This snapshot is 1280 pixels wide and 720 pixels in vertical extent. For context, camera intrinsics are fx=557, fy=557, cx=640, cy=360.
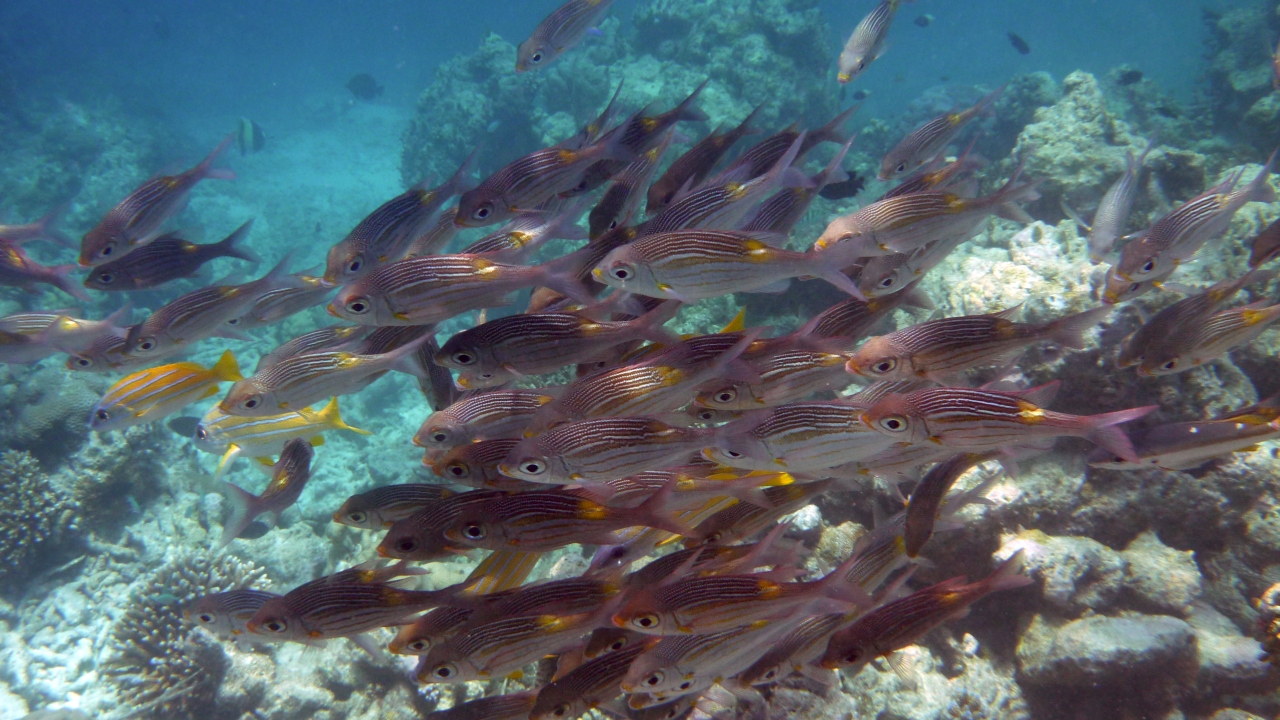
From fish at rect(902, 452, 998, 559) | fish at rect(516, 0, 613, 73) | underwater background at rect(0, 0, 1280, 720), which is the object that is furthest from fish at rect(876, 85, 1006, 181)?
fish at rect(516, 0, 613, 73)

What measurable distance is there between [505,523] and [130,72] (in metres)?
56.8

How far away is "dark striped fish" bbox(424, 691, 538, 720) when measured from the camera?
8.73ft

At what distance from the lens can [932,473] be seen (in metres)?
2.73

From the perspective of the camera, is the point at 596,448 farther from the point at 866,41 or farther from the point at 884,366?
the point at 866,41

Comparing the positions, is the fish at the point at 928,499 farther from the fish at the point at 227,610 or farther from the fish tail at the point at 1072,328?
the fish at the point at 227,610

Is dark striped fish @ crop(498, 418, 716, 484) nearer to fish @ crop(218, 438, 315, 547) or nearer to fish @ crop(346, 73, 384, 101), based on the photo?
fish @ crop(218, 438, 315, 547)

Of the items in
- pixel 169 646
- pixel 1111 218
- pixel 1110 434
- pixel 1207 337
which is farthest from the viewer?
pixel 169 646

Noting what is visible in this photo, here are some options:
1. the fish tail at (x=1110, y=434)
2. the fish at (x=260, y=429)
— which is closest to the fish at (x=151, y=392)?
the fish at (x=260, y=429)

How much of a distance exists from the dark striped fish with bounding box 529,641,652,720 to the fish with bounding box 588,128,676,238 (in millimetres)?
2253

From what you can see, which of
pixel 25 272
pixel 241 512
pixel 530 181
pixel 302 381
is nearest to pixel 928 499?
pixel 530 181

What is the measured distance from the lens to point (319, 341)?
3652 millimetres

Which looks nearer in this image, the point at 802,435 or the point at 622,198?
the point at 802,435

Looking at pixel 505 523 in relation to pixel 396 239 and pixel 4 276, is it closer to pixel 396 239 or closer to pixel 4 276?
pixel 396 239

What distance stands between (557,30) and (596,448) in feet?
15.2
